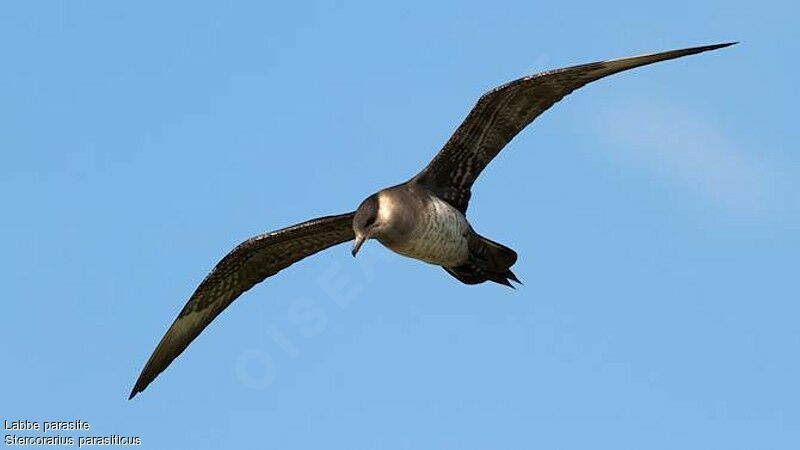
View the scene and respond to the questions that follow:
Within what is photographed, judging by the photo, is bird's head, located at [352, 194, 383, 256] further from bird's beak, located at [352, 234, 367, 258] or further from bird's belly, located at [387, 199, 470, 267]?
bird's belly, located at [387, 199, 470, 267]

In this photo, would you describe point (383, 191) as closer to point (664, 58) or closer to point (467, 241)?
point (467, 241)

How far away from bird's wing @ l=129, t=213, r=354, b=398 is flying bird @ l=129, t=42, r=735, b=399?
1cm

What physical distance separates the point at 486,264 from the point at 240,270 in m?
3.11

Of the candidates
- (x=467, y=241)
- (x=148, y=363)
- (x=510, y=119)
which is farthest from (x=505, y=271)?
(x=148, y=363)

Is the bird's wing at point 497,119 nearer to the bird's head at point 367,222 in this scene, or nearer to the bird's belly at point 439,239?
the bird's belly at point 439,239

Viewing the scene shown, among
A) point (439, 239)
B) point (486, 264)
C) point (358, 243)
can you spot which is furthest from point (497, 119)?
point (358, 243)

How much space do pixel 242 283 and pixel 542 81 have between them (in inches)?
190

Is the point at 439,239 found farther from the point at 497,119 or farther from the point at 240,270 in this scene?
the point at 240,270

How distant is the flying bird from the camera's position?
13.9 meters

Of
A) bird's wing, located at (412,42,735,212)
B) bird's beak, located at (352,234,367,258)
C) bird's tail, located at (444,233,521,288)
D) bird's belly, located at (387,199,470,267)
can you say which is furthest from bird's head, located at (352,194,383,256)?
bird's tail, located at (444,233,521,288)

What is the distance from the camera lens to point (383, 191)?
556 inches

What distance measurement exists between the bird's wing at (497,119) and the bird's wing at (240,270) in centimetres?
129

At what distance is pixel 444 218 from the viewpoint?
47.3ft

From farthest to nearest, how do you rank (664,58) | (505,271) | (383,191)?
(505,271) < (383,191) < (664,58)
